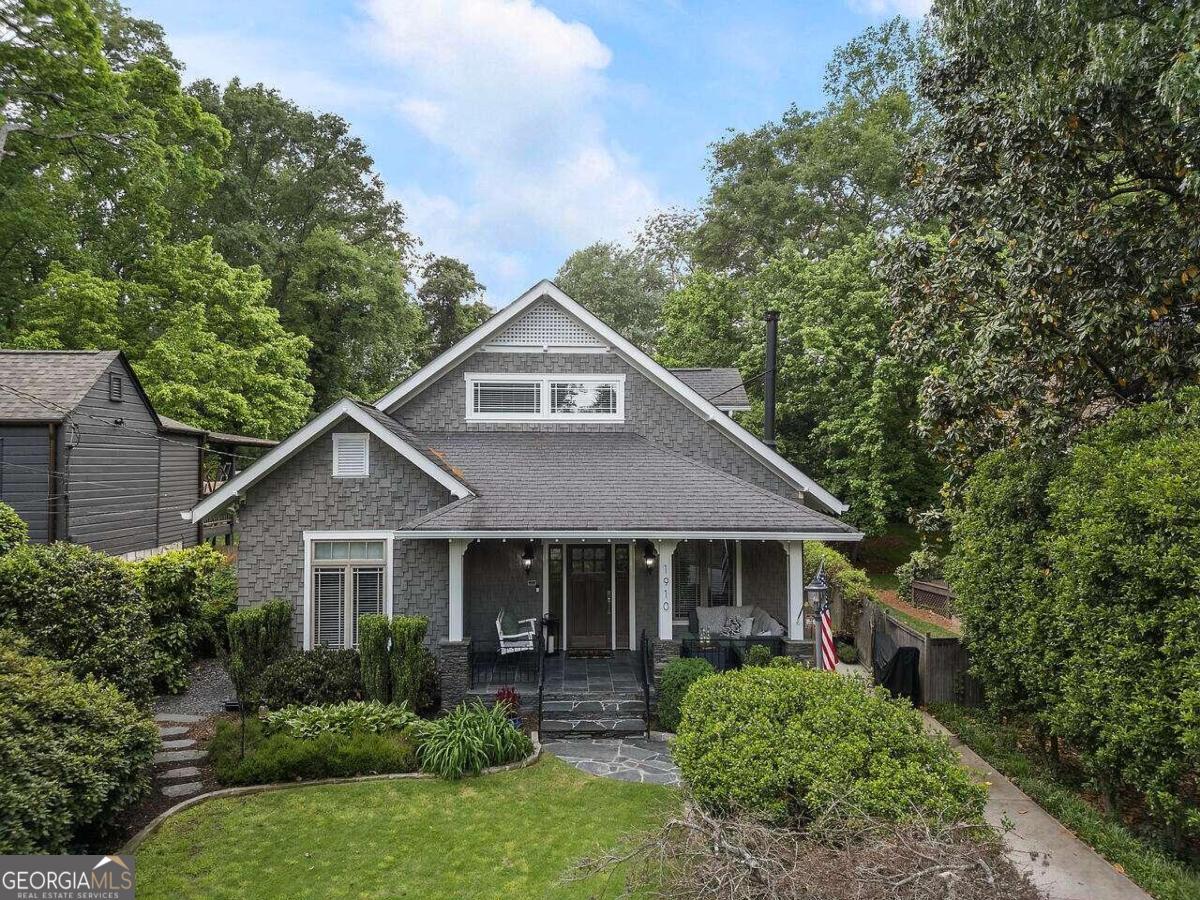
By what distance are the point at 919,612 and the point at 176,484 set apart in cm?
2305

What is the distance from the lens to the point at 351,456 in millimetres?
11219

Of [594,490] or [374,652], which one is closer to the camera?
[374,652]

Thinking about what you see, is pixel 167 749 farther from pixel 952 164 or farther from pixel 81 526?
pixel 952 164

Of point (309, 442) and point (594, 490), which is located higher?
point (309, 442)

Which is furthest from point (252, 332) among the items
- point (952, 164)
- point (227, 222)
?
point (952, 164)

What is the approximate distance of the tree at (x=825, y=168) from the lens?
98.8 ft

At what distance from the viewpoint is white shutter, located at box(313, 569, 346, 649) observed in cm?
1129

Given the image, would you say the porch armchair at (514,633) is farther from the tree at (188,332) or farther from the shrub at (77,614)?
the tree at (188,332)

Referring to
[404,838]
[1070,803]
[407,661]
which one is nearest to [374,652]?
[407,661]

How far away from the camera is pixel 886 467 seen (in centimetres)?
2089

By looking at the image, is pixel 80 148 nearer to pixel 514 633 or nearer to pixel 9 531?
pixel 9 531

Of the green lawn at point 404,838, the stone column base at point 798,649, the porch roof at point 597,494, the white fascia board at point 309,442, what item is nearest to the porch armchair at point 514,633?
the porch roof at point 597,494

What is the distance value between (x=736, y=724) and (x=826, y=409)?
60.2 ft

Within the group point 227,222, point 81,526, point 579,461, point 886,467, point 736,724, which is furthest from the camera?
point 227,222
